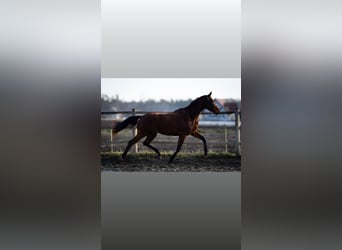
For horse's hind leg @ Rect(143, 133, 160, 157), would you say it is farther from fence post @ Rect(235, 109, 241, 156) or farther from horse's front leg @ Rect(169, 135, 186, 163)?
fence post @ Rect(235, 109, 241, 156)

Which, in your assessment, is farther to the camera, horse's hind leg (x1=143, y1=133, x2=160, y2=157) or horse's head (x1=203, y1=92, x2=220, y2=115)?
horse's hind leg (x1=143, y1=133, x2=160, y2=157)

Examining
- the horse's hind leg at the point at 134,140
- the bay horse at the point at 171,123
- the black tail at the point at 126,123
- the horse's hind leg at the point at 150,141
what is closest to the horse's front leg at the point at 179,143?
the bay horse at the point at 171,123

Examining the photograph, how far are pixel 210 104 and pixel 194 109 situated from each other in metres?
0.20

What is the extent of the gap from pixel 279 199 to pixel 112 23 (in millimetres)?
2880

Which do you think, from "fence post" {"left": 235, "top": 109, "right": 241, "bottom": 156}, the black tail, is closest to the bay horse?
the black tail

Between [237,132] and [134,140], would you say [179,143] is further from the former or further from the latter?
[237,132]

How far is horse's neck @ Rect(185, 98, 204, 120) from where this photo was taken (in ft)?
12.0

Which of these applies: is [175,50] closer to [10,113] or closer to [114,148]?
[114,148]

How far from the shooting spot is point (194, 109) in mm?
3691

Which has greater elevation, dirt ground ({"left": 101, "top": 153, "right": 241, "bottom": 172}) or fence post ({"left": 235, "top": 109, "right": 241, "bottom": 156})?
fence post ({"left": 235, "top": 109, "right": 241, "bottom": 156})

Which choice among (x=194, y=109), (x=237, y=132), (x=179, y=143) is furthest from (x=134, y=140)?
(x=237, y=132)

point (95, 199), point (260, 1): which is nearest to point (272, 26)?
point (260, 1)

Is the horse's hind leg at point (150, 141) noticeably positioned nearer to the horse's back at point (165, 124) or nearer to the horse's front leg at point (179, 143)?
the horse's back at point (165, 124)

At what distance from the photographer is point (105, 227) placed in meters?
3.67
